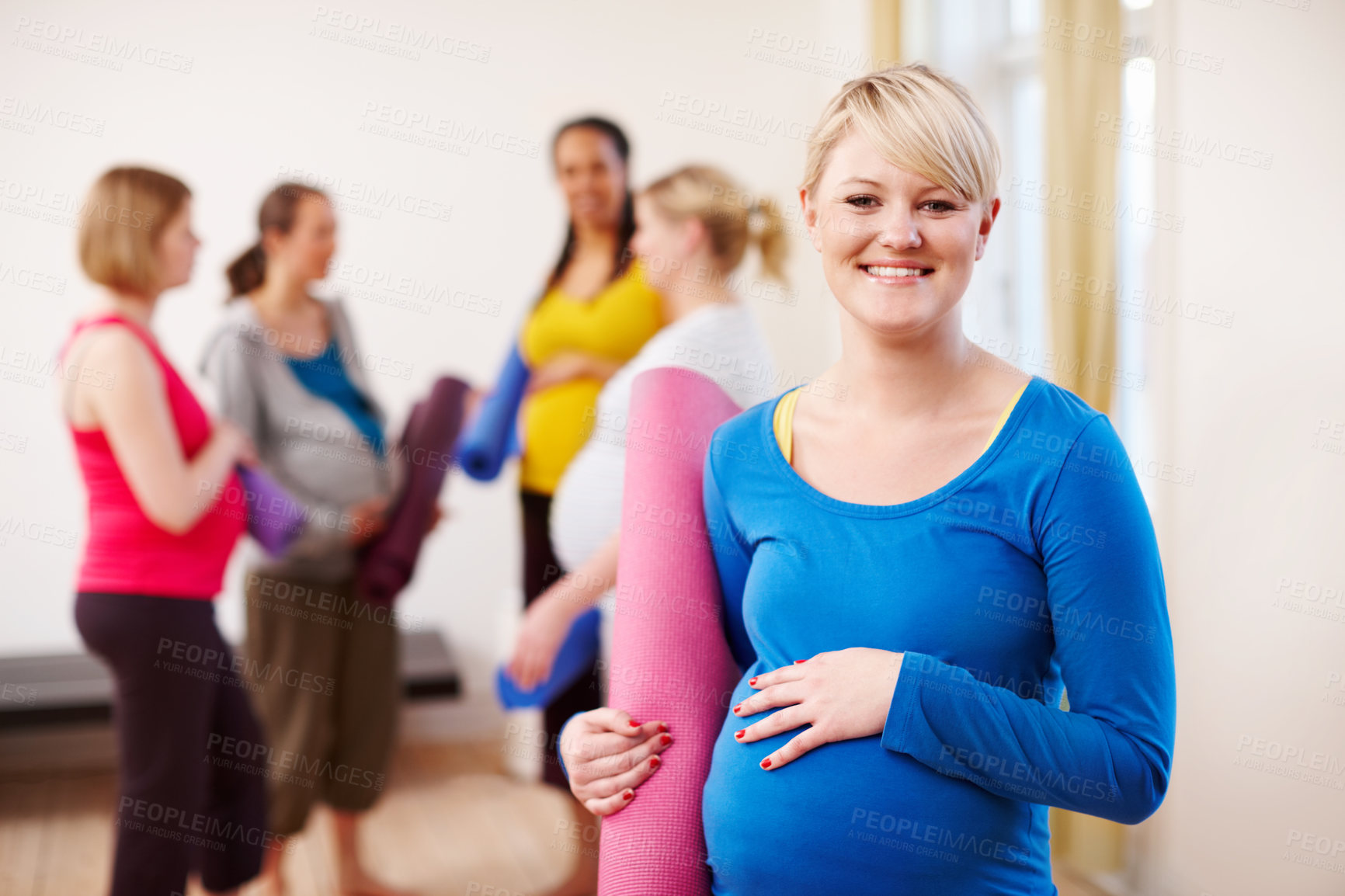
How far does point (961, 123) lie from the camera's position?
Result: 40.6 inches

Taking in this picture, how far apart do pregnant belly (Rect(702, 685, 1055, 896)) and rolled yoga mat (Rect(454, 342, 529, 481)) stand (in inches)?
78.1

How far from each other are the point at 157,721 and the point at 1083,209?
→ 8.32 feet

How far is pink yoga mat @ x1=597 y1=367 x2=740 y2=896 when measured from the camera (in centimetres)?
118

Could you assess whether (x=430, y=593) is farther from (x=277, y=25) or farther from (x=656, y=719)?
(x=656, y=719)

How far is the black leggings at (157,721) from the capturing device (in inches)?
84.0

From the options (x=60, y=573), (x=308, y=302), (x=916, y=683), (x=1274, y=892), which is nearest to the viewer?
(x=916, y=683)

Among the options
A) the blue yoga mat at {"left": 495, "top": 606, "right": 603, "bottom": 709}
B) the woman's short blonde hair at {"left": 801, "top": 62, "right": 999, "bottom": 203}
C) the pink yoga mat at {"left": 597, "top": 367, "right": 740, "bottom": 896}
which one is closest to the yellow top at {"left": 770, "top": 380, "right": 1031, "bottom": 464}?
the pink yoga mat at {"left": 597, "top": 367, "right": 740, "bottom": 896}

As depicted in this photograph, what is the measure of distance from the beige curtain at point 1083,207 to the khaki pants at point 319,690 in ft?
6.44

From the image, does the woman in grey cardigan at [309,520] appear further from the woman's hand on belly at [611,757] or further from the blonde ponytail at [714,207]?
the woman's hand on belly at [611,757]

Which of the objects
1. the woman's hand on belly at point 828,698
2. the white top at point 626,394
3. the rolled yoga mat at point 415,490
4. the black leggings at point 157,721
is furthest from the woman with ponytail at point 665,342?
the woman's hand on belly at point 828,698

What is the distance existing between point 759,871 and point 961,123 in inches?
33.4

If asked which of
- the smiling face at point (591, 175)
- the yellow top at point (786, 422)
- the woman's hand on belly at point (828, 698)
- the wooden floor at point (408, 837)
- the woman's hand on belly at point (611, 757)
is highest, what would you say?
the smiling face at point (591, 175)

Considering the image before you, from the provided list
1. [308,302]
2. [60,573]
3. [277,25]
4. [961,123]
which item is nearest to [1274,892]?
[961,123]

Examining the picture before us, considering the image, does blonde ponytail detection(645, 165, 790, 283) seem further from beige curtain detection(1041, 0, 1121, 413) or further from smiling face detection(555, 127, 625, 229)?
beige curtain detection(1041, 0, 1121, 413)
